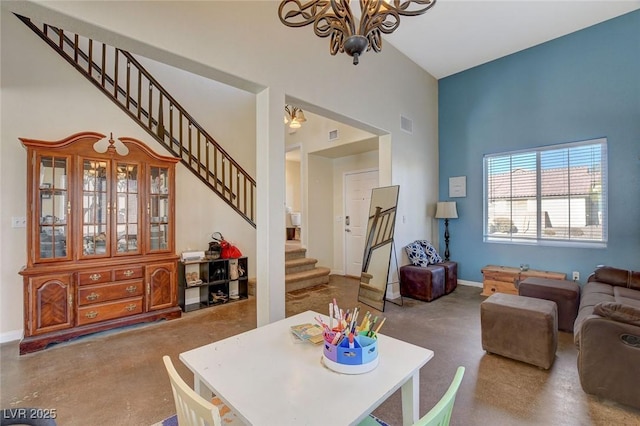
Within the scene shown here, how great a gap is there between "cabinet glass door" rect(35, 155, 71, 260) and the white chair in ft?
9.32

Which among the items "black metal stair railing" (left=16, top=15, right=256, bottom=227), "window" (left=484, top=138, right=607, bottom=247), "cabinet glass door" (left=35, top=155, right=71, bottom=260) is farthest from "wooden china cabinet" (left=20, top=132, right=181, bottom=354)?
"window" (left=484, top=138, right=607, bottom=247)

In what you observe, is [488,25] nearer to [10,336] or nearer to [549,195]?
[549,195]

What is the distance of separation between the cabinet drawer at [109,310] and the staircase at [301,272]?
7.03 feet

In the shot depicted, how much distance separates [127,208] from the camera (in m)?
3.43

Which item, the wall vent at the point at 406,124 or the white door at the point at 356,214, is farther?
the white door at the point at 356,214

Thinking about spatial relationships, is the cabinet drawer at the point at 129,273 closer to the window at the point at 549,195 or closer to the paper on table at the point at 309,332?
the paper on table at the point at 309,332

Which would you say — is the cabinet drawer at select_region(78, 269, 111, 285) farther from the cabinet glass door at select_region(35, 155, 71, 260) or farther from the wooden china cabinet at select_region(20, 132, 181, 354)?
the cabinet glass door at select_region(35, 155, 71, 260)

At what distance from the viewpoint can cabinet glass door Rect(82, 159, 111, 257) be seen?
3.15 meters

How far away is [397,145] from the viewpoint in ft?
15.4

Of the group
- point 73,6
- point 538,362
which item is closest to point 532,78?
point 538,362

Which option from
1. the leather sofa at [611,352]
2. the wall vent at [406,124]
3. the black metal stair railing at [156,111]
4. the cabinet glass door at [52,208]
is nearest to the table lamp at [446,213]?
the wall vent at [406,124]

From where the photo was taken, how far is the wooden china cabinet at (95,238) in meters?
2.84

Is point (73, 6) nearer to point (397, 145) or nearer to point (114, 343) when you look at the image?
point (114, 343)

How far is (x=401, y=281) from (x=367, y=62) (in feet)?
10.7
